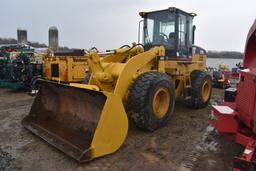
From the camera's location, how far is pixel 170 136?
4312mm

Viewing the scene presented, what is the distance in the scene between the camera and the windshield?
5648 millimetres

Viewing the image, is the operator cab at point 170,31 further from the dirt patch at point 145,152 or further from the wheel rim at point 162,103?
the dirt patch at point 145,152

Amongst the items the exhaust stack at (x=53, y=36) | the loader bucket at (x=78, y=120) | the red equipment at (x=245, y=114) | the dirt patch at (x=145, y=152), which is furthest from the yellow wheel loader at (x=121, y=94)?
the exhaust stack at (x=53, y=36)

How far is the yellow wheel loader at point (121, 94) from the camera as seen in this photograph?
338 cm

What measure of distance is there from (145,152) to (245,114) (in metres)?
1.52

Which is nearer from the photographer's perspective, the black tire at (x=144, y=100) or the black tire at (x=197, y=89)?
the black tire at (x=144, y=100)

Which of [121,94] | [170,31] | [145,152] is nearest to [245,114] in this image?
[145,152]

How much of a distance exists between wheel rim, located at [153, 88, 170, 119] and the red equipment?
110 cm

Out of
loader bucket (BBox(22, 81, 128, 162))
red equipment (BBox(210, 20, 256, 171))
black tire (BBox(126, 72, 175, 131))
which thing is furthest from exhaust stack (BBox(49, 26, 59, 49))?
red equipment (BBox(210, 20, 256, 171))

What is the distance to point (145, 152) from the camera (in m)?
3.62

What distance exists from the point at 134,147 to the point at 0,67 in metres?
9.00

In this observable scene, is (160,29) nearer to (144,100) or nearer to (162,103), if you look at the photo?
(162,103)

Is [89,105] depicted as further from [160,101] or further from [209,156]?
[209,156]

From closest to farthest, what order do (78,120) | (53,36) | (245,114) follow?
(245,114)
(78,120)
(53,36)
